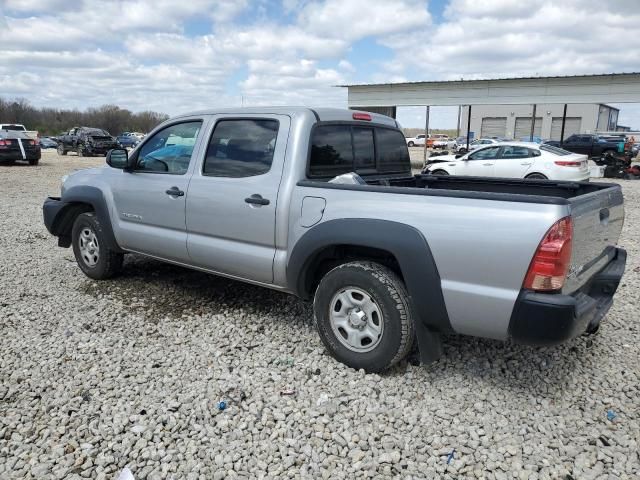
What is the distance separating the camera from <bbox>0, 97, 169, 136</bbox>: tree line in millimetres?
80125

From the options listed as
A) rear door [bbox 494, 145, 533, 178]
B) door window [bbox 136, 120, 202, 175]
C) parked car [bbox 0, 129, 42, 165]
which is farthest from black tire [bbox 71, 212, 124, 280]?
parked car [bbox 0, 129, 42, 165]

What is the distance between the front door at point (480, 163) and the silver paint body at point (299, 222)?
11115mm

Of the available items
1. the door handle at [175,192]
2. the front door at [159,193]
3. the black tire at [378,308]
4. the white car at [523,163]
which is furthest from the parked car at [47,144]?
the black tire at [378,308]

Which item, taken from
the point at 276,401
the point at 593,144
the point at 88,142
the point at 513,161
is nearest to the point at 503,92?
the point at 593,144

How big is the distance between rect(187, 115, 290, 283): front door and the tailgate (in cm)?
198

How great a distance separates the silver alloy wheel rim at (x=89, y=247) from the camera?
538 cm

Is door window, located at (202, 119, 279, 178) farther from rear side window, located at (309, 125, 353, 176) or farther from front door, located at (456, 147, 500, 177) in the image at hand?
front door, located at (456, 147, 500, 177)

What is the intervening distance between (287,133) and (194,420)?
6.84 ft

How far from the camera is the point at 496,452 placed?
2729 millimetres

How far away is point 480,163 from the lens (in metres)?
15.2

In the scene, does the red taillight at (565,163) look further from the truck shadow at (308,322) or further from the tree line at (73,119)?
the tree line at (73,119)

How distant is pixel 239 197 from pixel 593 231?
245cm

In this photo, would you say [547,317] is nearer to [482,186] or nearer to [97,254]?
[482,186]

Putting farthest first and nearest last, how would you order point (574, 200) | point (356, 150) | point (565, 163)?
1. point (565, 163)
2. point (356, 150)
3. point (574, 200)
